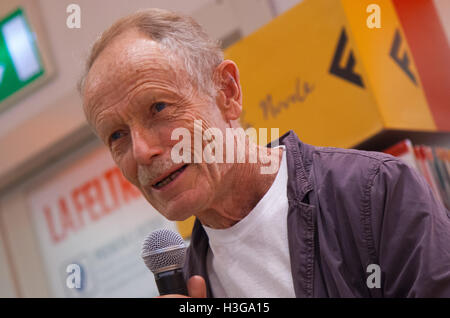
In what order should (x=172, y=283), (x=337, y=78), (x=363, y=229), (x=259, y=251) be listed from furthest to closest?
(x=337, y=78) → (x=259, y=251) → (x=363, y=229) → (x=172, y=283)

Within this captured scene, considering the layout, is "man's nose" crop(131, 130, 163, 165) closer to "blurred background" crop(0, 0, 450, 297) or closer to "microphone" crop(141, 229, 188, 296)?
"microphone" crop(141, 229, 188, 296)

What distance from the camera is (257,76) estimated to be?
146 centimetres

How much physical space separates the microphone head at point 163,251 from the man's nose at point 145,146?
10 centimetres

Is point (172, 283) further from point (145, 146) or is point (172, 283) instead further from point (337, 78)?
point (337, 78)

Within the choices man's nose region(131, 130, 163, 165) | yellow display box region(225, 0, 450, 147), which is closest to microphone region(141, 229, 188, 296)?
man's nose region(131, 130, 163, 165)

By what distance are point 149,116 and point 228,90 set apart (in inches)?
7.0

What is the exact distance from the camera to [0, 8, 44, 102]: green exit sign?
2418 mm

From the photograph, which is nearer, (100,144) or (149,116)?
(149,116)

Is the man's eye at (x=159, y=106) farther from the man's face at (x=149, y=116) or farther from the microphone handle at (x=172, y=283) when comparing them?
the microphone handle at (x=172, y=283)

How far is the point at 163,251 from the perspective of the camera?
0.73 metres

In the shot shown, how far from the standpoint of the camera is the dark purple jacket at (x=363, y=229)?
2.45ft

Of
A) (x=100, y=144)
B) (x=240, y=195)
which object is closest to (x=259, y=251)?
(x=240, y=195)

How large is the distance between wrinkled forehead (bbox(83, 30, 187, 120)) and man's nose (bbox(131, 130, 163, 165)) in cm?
6

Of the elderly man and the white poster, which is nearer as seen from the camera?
the elderly man
